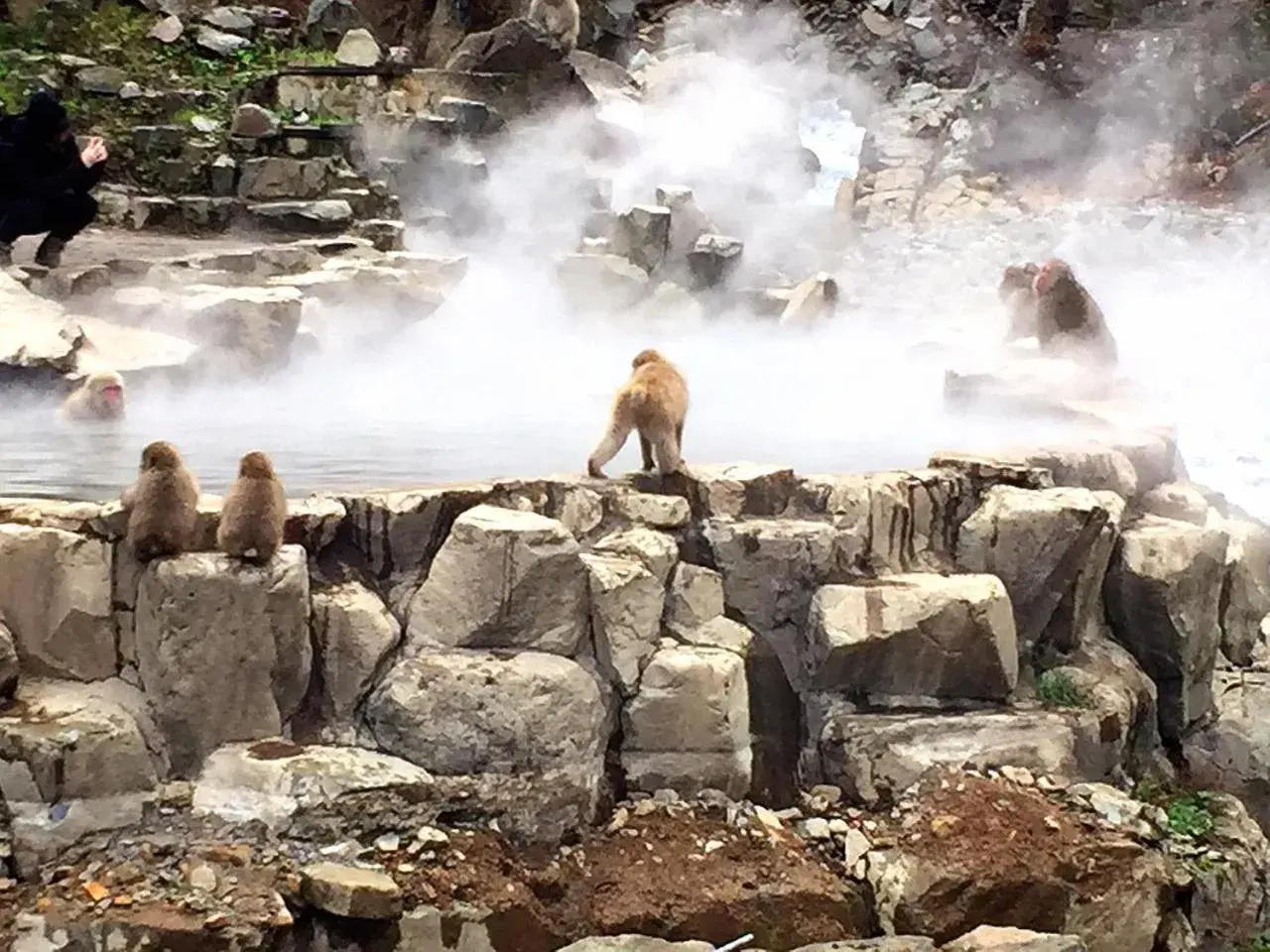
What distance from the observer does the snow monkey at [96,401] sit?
507 centimetres

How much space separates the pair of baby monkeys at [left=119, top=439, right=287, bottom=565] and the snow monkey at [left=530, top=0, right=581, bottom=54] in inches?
368

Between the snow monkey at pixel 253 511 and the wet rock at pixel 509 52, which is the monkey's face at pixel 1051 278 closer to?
the snow monkey at pixel 253 511

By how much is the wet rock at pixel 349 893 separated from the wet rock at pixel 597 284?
5.80m

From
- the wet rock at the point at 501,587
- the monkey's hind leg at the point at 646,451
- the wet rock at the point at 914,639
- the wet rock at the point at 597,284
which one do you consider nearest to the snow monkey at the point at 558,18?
the wet rock at the point at 597,284

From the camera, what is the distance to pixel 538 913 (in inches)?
147

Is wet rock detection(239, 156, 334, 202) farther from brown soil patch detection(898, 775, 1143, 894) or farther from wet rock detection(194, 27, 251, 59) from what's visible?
brown soil patch detection(898, 775, 1143, 894)

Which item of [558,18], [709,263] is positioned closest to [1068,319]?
[709,263]

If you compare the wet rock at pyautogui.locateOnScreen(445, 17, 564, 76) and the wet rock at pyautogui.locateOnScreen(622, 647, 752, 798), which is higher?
the wet rock at pyautogui.locateOnScreen(445, 17, 564, 76)

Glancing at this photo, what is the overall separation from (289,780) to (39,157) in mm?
4478

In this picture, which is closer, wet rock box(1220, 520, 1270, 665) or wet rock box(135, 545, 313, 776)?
wet rock box(135, 545, 313, 776)

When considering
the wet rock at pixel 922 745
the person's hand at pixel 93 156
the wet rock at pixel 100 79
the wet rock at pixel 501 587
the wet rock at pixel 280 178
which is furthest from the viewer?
the wet rock at pixel 100 79

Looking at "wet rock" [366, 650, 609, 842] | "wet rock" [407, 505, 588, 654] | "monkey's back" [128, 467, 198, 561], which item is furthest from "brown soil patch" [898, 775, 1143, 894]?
"monkey's back" [128, 467, 198, 561]

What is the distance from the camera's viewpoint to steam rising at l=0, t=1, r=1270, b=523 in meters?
5.28

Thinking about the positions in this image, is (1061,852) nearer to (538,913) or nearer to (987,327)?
→ (538,913)
